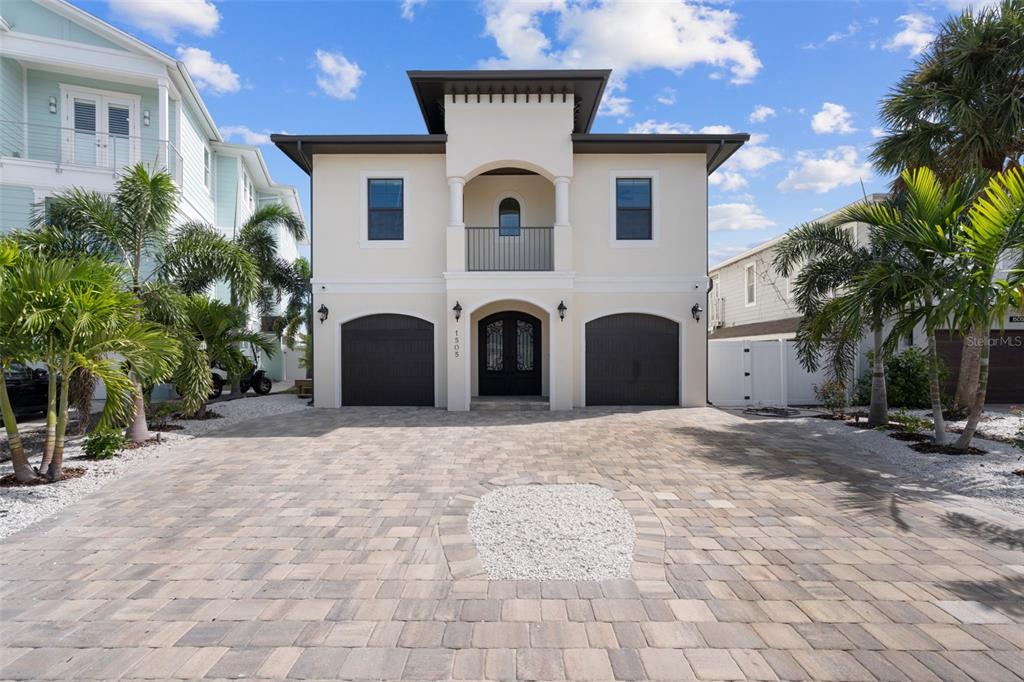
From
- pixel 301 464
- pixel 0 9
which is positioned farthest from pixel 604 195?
pixel 0 9

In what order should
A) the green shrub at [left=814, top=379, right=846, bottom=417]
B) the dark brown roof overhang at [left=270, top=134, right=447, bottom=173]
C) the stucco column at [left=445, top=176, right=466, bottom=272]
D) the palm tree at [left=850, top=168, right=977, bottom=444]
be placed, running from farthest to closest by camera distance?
the stucco column at [left=445, top=176, right=466, bottom=272] < the dark brown roof overhang at [left=270, top=134, right=447, bottom=173] < the green shrub at [left=814, top=379, right=846, bottom=417] < the palm tree at [left=850, top=168, right=977, bottom=444]

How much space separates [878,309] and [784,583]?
6319 millimetres

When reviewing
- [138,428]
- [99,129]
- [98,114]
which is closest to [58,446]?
[138,428]

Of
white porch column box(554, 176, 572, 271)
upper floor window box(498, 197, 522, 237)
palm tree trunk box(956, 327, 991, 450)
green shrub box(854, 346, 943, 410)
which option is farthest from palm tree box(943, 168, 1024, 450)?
upper floor window box(498, 197, 522, 237)

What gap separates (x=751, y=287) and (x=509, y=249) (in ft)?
42.1

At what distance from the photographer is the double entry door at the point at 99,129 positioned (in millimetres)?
13820

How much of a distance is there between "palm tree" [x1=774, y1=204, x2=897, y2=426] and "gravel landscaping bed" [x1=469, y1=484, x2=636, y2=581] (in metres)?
6.05

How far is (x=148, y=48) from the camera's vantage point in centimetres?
1402

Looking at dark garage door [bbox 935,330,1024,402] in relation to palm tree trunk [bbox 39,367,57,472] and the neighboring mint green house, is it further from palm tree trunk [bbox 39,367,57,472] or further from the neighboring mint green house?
the neighboring mint green house

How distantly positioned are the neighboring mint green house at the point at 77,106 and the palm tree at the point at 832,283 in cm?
1545

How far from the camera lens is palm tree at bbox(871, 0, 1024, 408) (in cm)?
923

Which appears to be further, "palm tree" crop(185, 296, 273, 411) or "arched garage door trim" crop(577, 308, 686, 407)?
"arched garage door trim" crop(577, 308, 686, 407)

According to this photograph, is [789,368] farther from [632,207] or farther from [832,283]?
[632,207]

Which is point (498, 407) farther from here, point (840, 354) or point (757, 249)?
point (757, 249)
